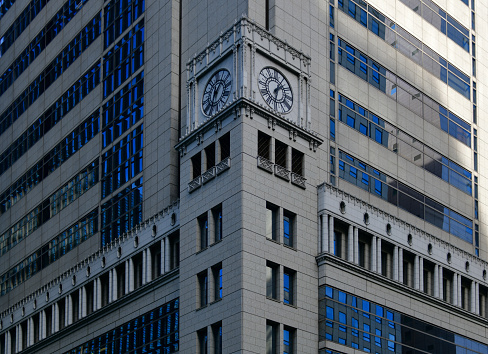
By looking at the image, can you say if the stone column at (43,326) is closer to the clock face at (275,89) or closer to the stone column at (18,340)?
the stone column at (18,340)

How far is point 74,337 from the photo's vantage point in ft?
302

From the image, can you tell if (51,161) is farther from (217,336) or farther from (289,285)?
(217,336)

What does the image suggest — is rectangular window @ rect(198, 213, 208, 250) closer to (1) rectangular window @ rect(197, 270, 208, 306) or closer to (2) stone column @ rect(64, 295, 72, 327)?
(1) rectangular window @ rect(197, 270, 208, 306)

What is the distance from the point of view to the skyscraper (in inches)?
2960

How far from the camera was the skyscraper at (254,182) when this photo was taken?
75.2 m

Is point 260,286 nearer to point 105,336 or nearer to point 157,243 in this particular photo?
point 157,243

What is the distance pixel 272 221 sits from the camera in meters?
75.7

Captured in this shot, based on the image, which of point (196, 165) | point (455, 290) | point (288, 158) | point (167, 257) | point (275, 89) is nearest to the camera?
point (288, 158)

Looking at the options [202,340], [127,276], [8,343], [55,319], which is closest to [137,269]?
[127,276]

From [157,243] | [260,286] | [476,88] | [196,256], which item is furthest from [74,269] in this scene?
[476,88]

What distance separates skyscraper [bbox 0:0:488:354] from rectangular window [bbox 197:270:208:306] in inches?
5.4

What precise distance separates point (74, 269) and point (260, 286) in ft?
89.4

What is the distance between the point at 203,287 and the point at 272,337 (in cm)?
639

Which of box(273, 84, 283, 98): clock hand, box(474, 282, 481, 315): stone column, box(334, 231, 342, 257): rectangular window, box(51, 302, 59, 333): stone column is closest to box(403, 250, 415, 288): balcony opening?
box(334, 231, 342, 257): rectangular window
